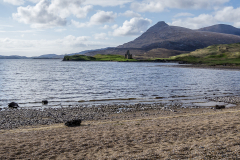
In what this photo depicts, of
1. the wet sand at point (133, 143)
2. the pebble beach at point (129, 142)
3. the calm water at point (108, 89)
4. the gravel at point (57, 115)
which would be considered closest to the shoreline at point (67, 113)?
the gravel at point (57, 115)

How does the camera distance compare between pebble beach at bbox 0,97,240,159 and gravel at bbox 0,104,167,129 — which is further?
gravel at bbox 0,104,167,129

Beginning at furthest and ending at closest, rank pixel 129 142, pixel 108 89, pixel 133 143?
pixel 108 89 < pixel 129 142 < pixel 133 143

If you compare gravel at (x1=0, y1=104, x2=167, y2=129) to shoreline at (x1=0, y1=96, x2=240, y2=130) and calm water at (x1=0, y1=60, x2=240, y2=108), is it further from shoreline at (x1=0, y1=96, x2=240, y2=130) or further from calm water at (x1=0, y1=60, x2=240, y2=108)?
calm water at (x1=0, y1=60, x2=240, y2=108)

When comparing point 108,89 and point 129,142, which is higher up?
point 129,142

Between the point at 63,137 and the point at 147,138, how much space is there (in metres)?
5.51

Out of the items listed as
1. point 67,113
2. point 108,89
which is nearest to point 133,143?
point 67,113

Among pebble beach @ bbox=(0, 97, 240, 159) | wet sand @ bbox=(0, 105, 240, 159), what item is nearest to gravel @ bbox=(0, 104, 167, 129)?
pebble beach @ bbox=(0, 97, 240, 159)

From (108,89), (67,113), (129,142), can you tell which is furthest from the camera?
(108,89)

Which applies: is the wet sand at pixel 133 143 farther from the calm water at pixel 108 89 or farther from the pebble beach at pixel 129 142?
the calm water at pixel 108 89

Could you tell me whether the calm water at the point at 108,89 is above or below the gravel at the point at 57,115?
above

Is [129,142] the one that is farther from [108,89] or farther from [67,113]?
[108,89]

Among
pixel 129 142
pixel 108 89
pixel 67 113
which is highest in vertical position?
pixel 129 142

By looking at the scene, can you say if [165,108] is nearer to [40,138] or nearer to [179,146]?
[179,146]

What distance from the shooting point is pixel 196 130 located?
13.9 metres
